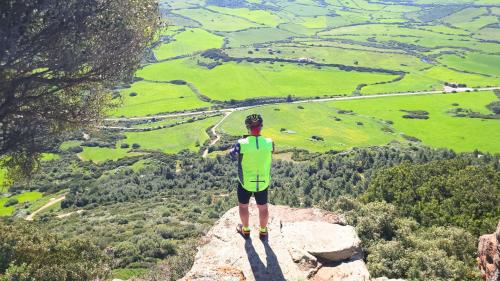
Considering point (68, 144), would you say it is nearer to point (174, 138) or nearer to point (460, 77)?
point (174, 138)

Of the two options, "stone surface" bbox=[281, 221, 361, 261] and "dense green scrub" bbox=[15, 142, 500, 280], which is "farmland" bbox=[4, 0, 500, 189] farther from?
"stone surface" bbox=[281, 221, 361, 261]

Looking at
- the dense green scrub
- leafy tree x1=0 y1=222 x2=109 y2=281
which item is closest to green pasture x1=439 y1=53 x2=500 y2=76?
the dense green scrub

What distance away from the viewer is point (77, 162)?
93750 mm

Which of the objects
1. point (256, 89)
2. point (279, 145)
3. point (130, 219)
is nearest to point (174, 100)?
point (256, 89)

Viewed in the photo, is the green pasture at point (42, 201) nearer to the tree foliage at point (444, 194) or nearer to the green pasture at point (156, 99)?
the green pasture at point (156, 99)

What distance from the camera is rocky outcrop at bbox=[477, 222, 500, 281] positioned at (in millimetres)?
12166

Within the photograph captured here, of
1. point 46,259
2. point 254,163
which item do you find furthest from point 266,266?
point 46,259

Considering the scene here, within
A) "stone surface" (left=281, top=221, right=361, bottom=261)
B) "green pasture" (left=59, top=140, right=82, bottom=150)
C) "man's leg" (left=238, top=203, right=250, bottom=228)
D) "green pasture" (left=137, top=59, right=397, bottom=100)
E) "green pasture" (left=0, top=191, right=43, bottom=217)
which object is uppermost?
"man's leg" (left=238, top=203, right=250, bottom=228)

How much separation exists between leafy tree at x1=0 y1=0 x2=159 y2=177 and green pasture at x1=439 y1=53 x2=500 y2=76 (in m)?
174

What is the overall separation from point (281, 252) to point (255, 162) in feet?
8.74

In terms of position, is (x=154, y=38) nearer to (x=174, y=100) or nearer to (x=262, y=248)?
(x=262, y=248)

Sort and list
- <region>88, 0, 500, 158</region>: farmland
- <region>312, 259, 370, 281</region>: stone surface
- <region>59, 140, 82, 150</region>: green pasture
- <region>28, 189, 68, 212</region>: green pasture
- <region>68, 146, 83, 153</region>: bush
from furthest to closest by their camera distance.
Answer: <region>88, 0, 500, 158</region>: farmland < <region>59, 140, 82, 150</region>: green pasture < <region>68, 146, 83, 153</region>: bush < <region>28, 189, 68, 212</region>: green pasture < <region>312, 259, 370, 281</region>: stone surface

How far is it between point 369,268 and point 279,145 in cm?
8367

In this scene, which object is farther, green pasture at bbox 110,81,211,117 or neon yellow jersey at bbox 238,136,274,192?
green pasture at bbox 110,81,211,117
